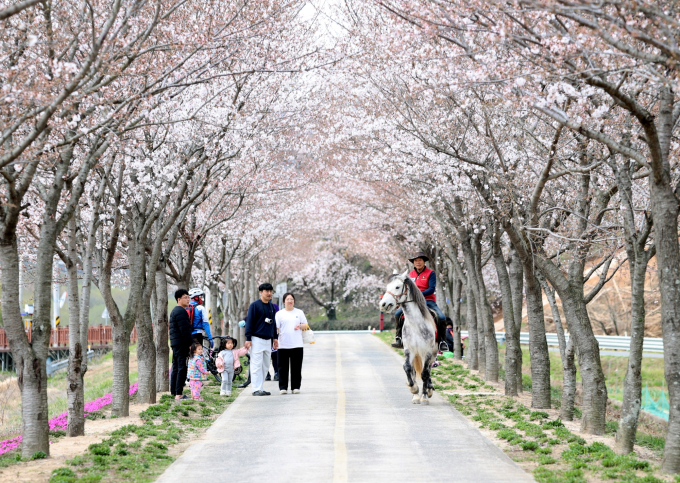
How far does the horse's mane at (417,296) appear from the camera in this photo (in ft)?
46.0

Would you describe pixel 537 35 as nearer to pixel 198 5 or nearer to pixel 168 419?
pixel 198 5

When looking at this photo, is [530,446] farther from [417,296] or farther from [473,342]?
[473,342]

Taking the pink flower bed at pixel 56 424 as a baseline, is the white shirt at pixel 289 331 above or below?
above

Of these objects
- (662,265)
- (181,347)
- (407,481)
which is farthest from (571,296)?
(181,347)

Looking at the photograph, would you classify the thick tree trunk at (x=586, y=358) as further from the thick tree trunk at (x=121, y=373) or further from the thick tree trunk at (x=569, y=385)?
the thick tree trunk at (x=121, y=373)

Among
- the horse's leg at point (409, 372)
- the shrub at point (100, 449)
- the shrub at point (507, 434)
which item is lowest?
the shrub at point (507, 434)

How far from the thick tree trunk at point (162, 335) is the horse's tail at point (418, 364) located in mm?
6717

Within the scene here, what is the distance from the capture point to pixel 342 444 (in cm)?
1041

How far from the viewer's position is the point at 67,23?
1038 centimetres

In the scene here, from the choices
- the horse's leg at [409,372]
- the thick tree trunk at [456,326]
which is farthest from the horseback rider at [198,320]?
the thick tree trunk at [456,326]

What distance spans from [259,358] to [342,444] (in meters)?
6.41

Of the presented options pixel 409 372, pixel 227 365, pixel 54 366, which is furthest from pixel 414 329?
pixel 54 366

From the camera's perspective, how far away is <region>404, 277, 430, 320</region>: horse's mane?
1403cm

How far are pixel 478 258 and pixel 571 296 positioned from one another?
12006mm
